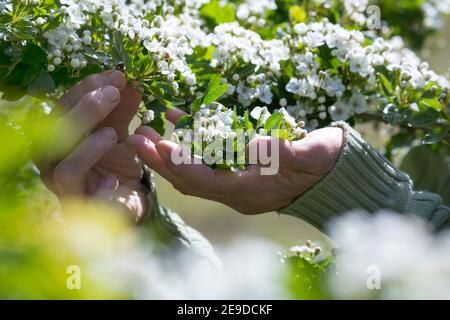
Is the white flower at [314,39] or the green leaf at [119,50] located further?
the white flower at [314,39]

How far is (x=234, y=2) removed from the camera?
223 centimetres

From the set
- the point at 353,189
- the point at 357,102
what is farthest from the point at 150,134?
the point at 357,102

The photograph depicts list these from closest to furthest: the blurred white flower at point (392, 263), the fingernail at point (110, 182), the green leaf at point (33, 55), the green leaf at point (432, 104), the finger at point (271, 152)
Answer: the blurred white flower at point (392, 263), the finger at point (271, 152), the green leaf at point (33, 55), the fingernail at point (110, 182), the green leaf at point (432, 104)

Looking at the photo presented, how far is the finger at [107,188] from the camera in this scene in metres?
1.44

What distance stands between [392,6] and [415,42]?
0.62 feet

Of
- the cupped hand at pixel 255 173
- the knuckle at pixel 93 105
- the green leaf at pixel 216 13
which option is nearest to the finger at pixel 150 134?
the cupped hand at pixel 255 173

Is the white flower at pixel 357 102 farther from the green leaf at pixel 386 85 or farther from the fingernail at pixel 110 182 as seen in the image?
the fingernail at pixel 110 182

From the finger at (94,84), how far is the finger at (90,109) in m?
0.03

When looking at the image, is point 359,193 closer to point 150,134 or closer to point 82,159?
point 150,134

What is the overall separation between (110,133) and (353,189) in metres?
0.51

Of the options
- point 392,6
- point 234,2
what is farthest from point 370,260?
point 392,6

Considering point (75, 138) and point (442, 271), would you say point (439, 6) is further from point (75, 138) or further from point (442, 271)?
point (442, 271)

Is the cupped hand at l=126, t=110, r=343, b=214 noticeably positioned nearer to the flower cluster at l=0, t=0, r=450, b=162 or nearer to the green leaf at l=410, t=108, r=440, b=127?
the flower cluster at l=0, t=0, r=450, b=162

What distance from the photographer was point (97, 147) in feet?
4.45
